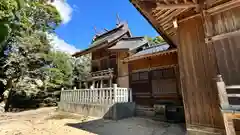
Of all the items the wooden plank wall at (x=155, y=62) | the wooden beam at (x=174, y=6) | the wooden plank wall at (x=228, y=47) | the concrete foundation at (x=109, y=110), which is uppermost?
the wooden beam at (x=174, y=6)

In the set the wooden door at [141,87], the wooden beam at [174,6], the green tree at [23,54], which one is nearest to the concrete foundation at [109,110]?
the wooden door at [141,87]

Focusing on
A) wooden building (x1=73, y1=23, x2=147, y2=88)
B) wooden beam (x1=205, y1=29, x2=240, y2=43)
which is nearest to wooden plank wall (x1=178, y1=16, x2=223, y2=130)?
wooden beam (x1=205, y1=29, x2=240, y2=43)

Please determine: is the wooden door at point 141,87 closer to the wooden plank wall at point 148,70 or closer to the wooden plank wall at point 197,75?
the wooden plank wall at point 148,70

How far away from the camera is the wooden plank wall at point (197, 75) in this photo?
12.4 ft

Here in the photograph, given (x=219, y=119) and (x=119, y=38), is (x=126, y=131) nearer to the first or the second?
(x=219, y=119)

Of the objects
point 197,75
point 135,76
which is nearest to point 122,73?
point 135,76

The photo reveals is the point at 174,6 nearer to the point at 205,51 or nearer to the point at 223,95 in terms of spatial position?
the point at 205,51

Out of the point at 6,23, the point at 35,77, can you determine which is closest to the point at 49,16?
the point at 35,77

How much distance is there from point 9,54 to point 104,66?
31.9 ft

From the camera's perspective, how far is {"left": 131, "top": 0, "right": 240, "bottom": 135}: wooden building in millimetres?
3570

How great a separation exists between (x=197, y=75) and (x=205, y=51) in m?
0.68

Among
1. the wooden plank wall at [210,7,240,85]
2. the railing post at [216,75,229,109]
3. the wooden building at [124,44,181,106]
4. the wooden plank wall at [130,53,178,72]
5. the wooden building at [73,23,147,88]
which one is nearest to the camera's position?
the railing post at [216,75,229,109]

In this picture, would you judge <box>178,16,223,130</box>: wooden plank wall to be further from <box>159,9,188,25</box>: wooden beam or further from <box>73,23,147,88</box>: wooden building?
<box>73,23,147,88</box>: wooden building

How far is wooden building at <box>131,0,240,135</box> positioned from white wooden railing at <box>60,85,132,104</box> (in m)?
5.65
